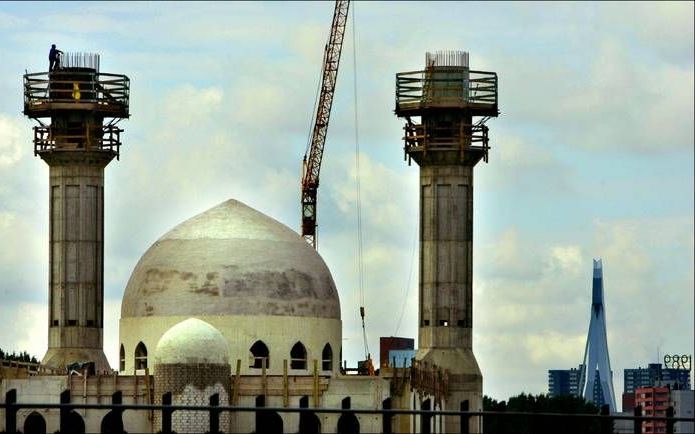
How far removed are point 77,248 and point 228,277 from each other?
11.0 metres

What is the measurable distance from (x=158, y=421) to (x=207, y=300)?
14004mm

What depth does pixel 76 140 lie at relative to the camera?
158 m

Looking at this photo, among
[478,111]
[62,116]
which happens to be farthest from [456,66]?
[62,116]

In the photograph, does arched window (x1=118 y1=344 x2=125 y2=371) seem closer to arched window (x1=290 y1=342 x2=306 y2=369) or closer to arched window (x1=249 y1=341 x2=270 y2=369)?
arched window (x1=249 y1=341 x2=270 y2=369)

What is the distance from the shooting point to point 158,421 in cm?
14162

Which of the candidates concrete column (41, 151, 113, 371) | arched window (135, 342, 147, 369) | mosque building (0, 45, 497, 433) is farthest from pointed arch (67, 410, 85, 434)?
concrete column (41, 151, 113, 371)

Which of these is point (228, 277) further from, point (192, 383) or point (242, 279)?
point (192, 383)

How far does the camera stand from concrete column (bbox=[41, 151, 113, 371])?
15725 centimetres

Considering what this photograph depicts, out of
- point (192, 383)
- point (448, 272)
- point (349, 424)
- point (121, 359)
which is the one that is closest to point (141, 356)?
point (121, 359)

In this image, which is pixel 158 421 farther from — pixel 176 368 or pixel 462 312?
pixel 462 312

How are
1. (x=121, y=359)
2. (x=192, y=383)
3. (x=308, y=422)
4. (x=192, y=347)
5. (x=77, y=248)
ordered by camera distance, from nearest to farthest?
1. (x=192, y=383)
2. (x=192, y=347)
3. (x=308, y=422)
4. (x=121, y=359)
5. (x=77, y=248)

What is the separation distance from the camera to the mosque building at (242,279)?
15190cm

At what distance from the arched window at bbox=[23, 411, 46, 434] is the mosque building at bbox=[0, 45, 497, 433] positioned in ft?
0.45

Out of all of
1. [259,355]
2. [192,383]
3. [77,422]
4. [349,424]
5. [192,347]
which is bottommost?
[349,424]
